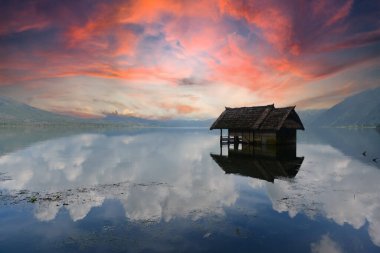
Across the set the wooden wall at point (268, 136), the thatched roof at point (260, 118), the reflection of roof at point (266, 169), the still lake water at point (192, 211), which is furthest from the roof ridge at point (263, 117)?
the still lake water at point (192, 211)

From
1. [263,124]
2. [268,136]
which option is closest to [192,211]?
[263,124]

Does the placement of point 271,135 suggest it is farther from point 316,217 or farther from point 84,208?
point 84,208

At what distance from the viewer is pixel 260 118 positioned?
149 feet

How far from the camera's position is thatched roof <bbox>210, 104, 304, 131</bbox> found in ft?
143

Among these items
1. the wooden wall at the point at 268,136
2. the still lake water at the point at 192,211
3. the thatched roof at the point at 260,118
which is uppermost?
the thatched roof at the point at 260,118

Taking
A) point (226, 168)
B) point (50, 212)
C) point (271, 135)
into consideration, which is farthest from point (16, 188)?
point (271, 135)

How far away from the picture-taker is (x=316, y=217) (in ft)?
43.1

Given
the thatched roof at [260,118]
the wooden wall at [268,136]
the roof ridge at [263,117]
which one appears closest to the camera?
the thatched roof at [260,118]

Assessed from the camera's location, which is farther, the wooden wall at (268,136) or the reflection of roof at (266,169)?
the wooden wall at (268,136)

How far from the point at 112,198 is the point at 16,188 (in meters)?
8.17

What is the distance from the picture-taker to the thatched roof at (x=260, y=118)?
143 feet

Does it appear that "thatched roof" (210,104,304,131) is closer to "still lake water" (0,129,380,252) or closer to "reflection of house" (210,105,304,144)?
"reflection of house" (210,105,304,144)

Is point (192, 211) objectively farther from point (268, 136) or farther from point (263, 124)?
point (268, 136)

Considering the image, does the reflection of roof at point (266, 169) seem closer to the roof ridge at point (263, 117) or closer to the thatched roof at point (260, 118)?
the thatched roof at point (260, 118)
